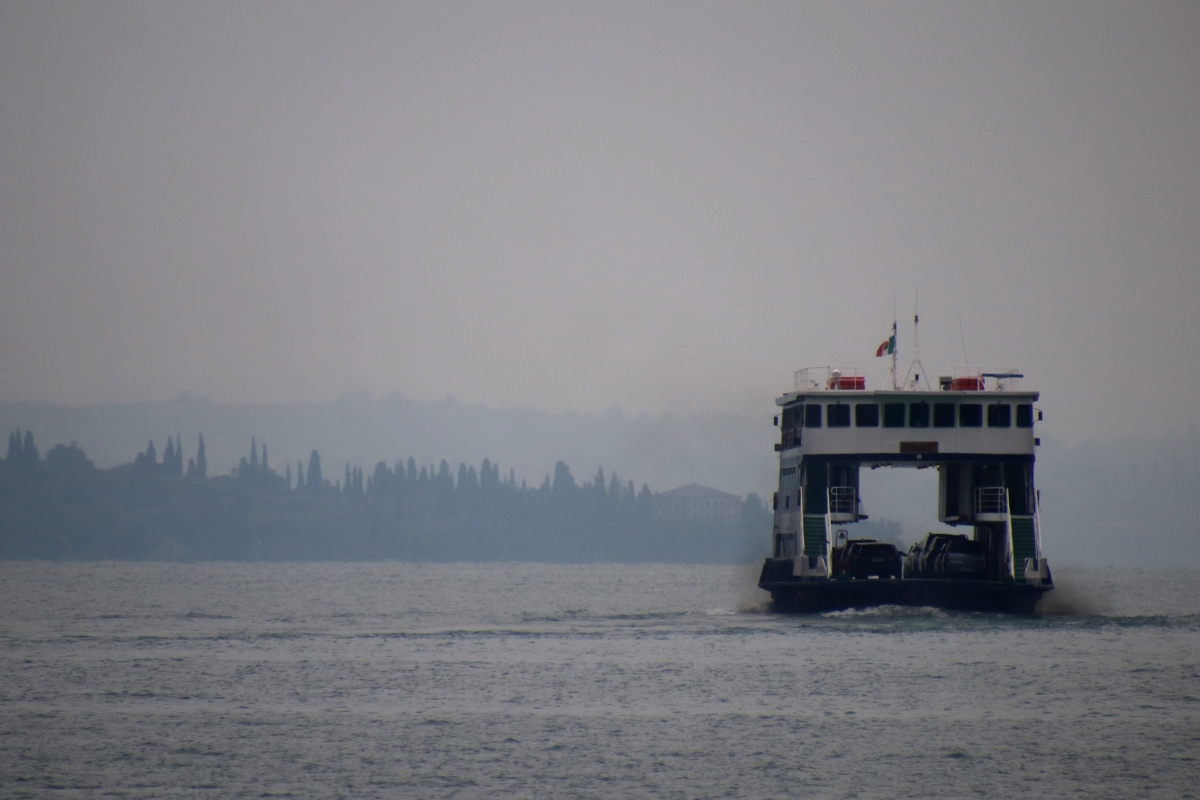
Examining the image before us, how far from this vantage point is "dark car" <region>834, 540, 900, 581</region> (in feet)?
186

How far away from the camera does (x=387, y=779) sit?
87.1ft

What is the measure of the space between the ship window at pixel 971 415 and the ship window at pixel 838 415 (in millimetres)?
4531

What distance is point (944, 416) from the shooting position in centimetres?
5456

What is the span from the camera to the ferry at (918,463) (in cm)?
5294

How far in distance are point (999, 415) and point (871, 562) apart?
812cm

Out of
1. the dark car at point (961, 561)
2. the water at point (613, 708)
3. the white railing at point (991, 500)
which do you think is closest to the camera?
the water at point (613, 708)

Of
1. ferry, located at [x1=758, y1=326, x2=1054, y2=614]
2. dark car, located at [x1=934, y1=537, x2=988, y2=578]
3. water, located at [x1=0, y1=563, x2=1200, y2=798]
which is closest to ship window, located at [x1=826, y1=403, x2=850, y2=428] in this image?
ferry, located at [x1=758, y1=326, x2=1054, y2=614]

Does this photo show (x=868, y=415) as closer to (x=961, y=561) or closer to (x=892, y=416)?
(x=892, y=416)

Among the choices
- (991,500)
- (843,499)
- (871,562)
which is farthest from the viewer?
(871,562)

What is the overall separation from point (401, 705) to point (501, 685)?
4.64m

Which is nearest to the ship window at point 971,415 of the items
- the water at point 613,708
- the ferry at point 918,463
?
the ferry at point 918,463

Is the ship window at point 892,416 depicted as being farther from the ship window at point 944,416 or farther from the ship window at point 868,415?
the ship window at point 944,416

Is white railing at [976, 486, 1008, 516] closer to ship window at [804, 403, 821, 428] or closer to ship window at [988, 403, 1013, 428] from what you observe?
ship window at [988, 403, 1013, 428]

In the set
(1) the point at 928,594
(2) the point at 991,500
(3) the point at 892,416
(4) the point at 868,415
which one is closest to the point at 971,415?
(3) the point at 892,416
